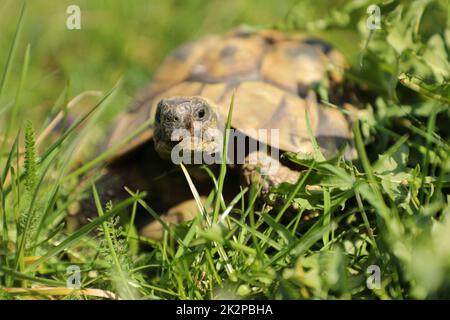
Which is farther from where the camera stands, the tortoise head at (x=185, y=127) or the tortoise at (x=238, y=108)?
the tortoise at (x=238, y=108)

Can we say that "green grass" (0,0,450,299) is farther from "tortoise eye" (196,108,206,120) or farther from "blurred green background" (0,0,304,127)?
"blurred green background" (0,0,304,127)

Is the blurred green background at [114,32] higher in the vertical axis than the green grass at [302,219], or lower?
higher

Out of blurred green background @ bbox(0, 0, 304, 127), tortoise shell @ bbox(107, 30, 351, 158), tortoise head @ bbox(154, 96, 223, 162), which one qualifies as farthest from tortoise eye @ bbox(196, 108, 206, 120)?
blurred green background @ bbox(0, 0, 304, 127)

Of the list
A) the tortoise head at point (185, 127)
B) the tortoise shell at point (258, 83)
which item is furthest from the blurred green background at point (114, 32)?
the tortoise head at point (185, 127)

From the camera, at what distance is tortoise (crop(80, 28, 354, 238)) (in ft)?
8.72

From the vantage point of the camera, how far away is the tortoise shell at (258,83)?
2787 mm

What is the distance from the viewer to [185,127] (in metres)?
2.40

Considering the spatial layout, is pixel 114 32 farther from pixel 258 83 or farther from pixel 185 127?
pixel 185 127

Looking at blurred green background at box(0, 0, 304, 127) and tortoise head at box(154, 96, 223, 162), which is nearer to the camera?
tortoise head at box(154, 96, 223, 162)

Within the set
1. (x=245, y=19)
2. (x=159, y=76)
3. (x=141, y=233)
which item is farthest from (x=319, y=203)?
(x=245, y=19)

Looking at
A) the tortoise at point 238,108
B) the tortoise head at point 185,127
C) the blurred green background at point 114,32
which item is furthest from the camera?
the blurred green background at point 114,32

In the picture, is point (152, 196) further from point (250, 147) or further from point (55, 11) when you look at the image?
point (55, 11)

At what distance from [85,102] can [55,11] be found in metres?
1.09

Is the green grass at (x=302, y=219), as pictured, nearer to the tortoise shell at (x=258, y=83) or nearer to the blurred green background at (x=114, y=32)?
the tortoise shell at (x=258, y=83)
